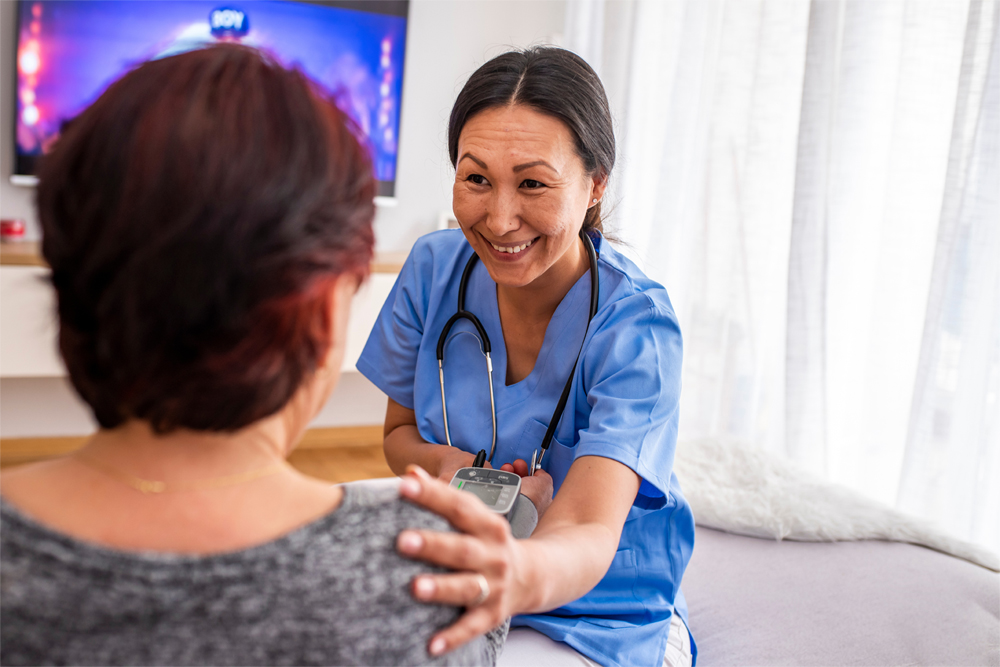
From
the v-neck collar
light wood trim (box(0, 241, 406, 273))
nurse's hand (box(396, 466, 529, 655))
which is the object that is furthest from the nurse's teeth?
light wood trim (box(0, 241, 406, 273))

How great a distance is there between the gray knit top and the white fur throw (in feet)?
4.24

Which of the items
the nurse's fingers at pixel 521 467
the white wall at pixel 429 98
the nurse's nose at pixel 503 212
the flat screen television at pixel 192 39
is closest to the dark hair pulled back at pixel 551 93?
the nurse's nose at pixel 503 212

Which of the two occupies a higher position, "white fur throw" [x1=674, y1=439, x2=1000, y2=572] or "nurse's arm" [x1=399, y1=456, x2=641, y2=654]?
"nurse's arm" [x1=399, y1=456, x2=641, y2=654]

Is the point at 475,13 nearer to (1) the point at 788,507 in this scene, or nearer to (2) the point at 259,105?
(1) the point at 788,507

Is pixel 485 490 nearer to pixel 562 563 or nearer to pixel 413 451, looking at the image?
pixel 562 563

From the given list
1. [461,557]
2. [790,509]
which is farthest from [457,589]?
[790,509]

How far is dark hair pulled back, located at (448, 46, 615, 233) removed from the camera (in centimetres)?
116

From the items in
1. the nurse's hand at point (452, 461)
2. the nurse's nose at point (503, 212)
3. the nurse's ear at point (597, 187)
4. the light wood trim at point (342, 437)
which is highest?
the nurse's ear at point (597, 187)

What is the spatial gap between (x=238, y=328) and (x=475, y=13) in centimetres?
324

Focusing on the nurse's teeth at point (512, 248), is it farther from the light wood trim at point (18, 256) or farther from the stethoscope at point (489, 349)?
the light wood trim at point (18, 256)

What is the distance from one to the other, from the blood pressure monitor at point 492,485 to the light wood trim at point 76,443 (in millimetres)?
1888

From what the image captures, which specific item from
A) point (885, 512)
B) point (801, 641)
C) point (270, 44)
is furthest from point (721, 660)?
point (270, 44)

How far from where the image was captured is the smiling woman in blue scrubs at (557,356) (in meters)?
1.05

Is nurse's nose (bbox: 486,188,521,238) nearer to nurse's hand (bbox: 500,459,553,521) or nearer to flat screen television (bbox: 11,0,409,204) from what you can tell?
nurse's hand (bbox: 500,459,553,521)
